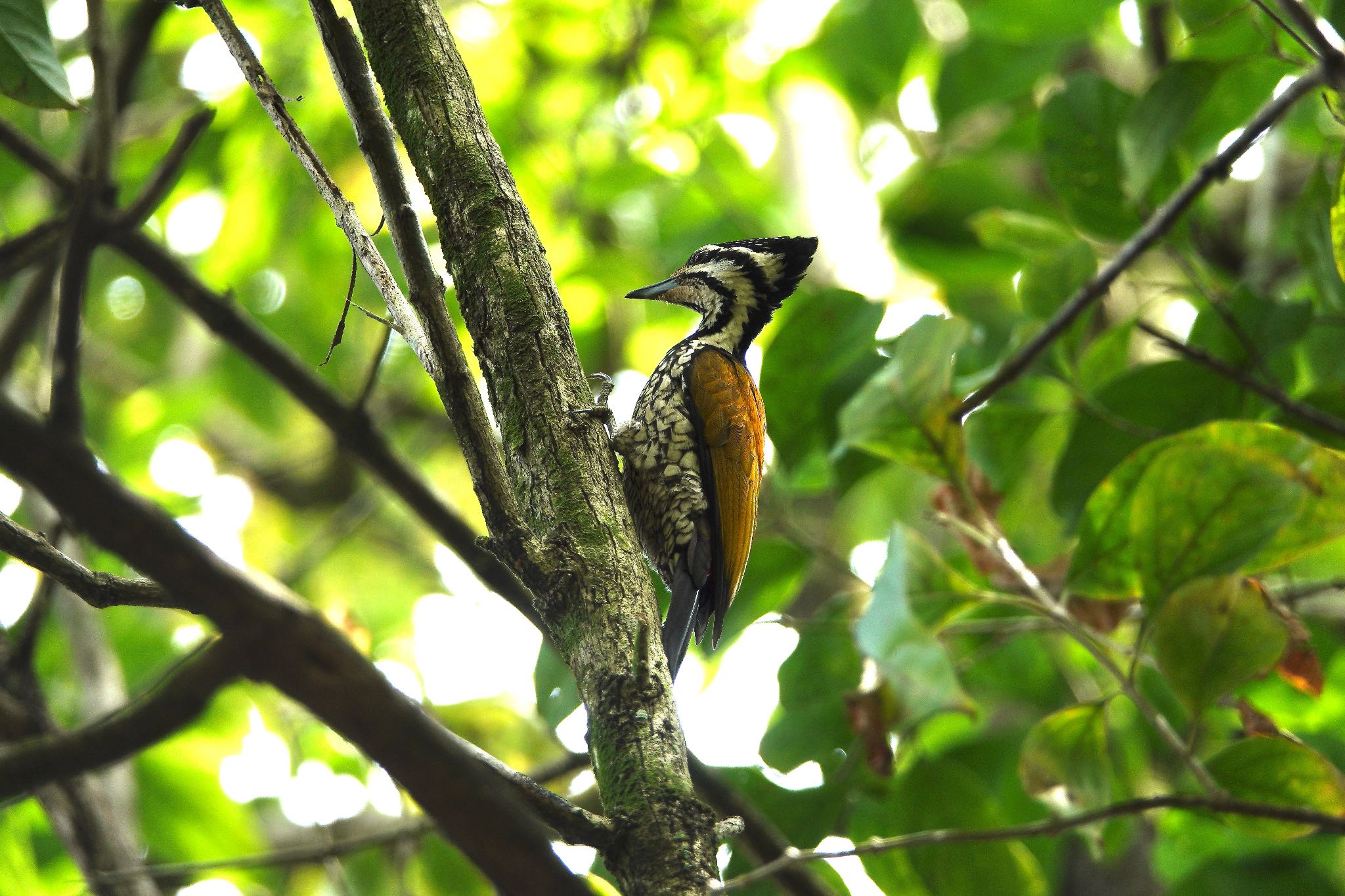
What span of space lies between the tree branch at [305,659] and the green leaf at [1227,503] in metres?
1.57

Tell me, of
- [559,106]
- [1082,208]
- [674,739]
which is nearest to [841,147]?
[559,106]

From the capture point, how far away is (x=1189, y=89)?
8.98 ft

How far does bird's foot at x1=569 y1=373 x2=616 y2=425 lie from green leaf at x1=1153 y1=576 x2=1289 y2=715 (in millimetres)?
1149

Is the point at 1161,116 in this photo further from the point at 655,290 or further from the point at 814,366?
the point at 655,290

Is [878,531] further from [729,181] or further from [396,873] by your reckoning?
[396,873]

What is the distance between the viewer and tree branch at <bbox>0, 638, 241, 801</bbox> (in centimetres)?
89

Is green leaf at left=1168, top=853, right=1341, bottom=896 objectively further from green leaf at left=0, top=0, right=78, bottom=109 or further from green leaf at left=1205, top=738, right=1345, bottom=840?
green leaf at left=0, top=0, right=78, bottom=109

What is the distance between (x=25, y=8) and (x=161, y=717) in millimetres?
1761

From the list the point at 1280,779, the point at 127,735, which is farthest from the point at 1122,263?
the point at 127,735

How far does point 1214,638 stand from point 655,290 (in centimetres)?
240

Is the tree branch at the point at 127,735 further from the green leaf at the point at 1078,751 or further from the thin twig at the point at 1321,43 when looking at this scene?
the green leaf at the point at 1078,751

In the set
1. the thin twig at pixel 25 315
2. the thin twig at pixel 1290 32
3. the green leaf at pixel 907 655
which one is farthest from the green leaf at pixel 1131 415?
the thin twig at pixel 25 315

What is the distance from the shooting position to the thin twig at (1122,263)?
2.48m

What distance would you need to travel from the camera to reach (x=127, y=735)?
2.96 feet
